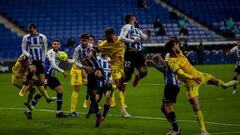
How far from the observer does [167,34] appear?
46.8m

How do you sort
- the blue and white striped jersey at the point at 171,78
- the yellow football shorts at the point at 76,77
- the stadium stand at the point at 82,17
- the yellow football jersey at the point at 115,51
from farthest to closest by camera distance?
the stadium stand at the point at 82,17, the yellow football shorts at the point at 76,77, the yellow football jersey at the point at 115,51, the blue and white striped jersey at the point at 171,78

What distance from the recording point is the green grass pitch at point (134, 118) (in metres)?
14.1

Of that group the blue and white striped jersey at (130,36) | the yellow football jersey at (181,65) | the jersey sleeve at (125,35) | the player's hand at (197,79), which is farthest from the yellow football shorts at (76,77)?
the player's hand at (197,79)

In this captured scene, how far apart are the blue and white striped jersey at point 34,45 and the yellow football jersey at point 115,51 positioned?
2675 mm

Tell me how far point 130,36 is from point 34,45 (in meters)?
3.23

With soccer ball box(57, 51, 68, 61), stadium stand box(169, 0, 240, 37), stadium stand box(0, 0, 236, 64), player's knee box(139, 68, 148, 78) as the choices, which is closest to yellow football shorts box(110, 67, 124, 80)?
player's knee box(139, 68, 148, 78)

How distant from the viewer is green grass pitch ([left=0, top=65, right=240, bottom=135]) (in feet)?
46.2

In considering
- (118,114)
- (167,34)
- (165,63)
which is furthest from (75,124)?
(167,34)

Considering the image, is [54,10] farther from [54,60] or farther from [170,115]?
[170,115]

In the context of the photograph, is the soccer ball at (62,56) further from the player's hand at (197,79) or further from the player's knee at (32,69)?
the player's hand at (197,79)

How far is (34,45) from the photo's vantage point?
674 inches

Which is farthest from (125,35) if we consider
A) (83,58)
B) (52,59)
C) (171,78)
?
(171,78)

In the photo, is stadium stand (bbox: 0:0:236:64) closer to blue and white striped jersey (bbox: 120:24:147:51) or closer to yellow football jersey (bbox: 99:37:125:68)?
blue and white striped jersey (bbox: 120:24:147:51)

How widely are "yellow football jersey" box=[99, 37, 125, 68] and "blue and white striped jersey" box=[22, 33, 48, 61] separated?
2675 mm
